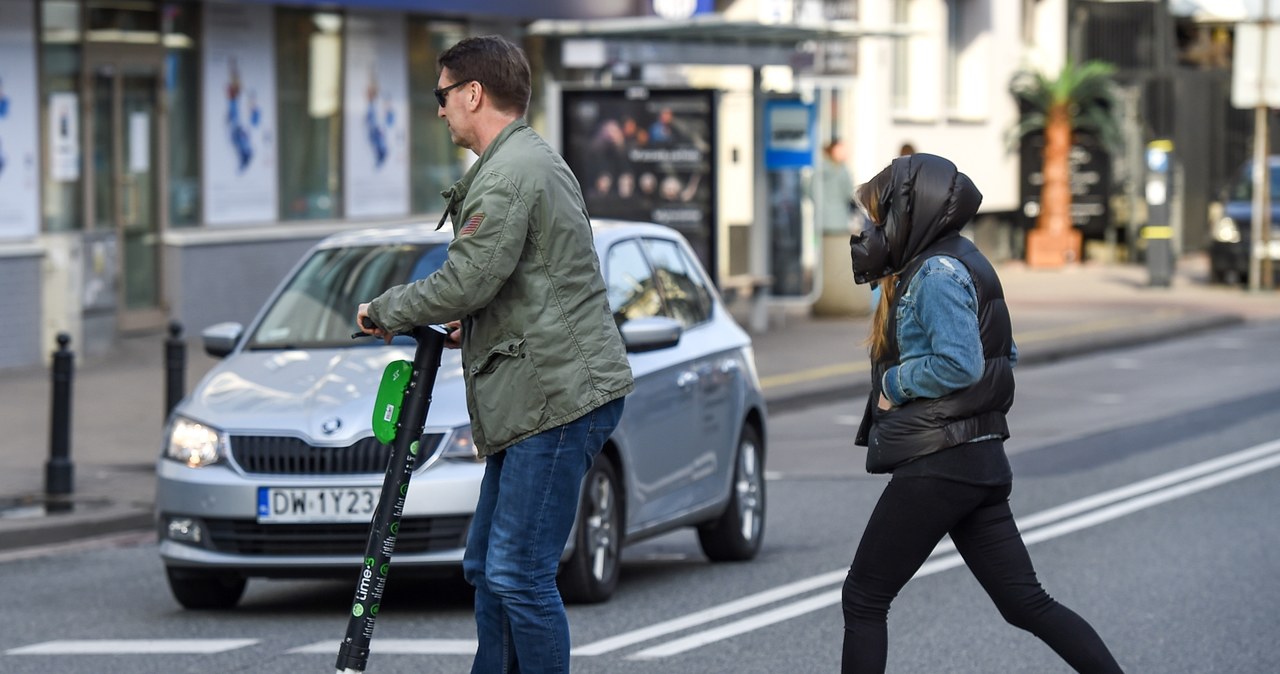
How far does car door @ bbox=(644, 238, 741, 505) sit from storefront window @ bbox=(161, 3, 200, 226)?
429 inches

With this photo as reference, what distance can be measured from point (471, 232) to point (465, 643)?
3036 mm

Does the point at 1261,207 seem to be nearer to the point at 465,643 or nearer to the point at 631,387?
the point at 465,643

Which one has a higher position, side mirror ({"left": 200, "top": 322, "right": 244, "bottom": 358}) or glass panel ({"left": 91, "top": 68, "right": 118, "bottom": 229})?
glass panel ({"left": 91, "top": 68, "right": 118, "bottom": 229})

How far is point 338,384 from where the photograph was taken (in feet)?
28.1

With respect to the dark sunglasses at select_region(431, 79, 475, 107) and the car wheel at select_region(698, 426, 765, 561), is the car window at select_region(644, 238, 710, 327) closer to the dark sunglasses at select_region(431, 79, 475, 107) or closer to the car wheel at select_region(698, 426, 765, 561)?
the car wheel at select_region(698, 426, 765, 561)

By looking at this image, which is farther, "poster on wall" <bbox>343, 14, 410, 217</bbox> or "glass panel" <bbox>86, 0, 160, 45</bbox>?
"poster on wall" <bbox>343, 14, 410, 217</bbox>

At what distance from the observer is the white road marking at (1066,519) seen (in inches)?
318

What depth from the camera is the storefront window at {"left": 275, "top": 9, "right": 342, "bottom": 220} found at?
21672 mm

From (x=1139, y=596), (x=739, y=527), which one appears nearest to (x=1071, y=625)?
(x=1139, y=596)

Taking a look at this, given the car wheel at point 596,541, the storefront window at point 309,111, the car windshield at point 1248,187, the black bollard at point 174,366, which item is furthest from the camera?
the car windshield at point 1248,187

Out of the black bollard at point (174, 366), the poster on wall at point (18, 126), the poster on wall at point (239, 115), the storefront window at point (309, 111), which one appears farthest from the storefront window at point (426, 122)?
the black bollard at point (174, 366)

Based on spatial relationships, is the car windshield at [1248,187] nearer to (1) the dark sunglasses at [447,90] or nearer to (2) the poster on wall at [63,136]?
(2) the poster on wall at [63,136]

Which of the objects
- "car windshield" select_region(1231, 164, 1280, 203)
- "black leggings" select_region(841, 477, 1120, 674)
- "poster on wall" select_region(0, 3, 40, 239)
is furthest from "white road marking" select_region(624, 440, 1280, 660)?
"car windshield" select_region(1231, 164, 1280, 203)

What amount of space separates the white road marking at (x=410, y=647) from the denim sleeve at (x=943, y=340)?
8.80ft
